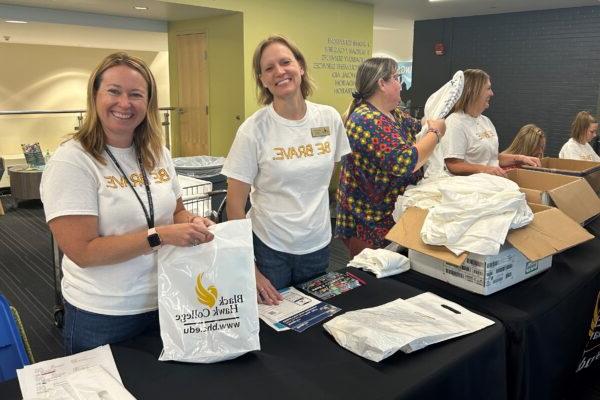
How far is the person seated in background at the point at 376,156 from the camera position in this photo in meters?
1.82

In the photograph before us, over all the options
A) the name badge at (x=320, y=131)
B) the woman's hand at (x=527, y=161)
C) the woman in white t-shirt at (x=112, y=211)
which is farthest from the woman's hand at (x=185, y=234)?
the woman's hand at (x=527, y=161)

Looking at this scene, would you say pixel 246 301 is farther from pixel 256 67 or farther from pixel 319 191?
pixel 256 67

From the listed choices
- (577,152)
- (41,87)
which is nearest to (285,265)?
(577,152)

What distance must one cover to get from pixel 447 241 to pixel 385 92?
0.71m

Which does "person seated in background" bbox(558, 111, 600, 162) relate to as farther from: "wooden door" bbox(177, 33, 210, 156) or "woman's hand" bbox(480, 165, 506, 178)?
"wooden door" bbox(177, 33, 210, 156)

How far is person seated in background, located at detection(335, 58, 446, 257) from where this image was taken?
5.96 feet

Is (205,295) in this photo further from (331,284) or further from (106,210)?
(331,284)

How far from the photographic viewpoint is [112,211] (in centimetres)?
122

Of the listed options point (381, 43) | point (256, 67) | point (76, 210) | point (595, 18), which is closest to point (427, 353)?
point (76, 210)

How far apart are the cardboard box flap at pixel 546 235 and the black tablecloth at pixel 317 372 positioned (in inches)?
12.2

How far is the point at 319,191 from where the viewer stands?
1.70 metres

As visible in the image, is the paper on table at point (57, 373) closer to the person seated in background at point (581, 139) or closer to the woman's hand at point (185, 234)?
the woman's hand at point (185, 234)

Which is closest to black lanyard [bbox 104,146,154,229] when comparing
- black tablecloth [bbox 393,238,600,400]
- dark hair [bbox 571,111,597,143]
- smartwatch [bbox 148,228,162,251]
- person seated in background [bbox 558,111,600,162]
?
smartwatch [bbox 148,228,162,251]

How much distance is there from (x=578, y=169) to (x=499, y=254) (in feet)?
4.84
